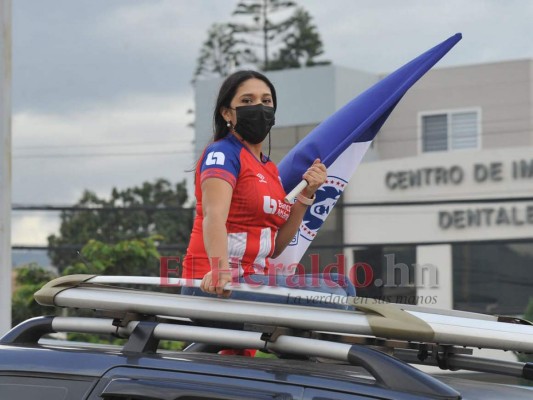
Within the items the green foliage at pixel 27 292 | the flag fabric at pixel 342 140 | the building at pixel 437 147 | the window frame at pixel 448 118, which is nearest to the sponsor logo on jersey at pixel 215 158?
Result: the flag fabric at pixel 342 140

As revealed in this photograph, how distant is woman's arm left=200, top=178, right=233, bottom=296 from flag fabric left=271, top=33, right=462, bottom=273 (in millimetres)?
868

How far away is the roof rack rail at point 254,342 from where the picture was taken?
2607mm

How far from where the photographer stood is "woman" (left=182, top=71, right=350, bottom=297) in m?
3.73

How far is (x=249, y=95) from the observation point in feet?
13.1

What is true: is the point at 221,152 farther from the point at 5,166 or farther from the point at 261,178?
the point at 5,166

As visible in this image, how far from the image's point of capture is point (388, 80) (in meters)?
4.89

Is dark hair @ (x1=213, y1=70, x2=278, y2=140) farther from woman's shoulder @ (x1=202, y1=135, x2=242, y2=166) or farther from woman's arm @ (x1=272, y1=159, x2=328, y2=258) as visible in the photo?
woman's arm @ (x1=272, y1=159, x2=328, y2=258)

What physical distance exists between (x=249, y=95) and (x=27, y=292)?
6619mm

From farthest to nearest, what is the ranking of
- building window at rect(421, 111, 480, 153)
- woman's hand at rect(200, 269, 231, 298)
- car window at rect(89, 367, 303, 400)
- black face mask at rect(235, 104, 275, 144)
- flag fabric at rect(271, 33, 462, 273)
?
building window at rect(421, 111, 480, 153) → flag fabric at rect(271, 33, 462, 273) → black face mask at rect(235, 104, 275, 144) → woman's hand at rect(200, 269, 231, 298) → car window at rect(89, 367, 303, 400)

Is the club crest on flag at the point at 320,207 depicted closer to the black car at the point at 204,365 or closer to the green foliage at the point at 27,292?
the black car at the point at 204,365

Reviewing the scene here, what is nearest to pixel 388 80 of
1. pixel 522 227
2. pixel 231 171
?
pixel 231 171

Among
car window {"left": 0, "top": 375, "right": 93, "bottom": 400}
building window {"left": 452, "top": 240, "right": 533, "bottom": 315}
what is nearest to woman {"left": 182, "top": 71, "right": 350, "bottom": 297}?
car window {"left": 0, "top": 375, "right": 93, "bottom": 400}

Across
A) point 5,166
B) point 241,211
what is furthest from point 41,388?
point 5,166

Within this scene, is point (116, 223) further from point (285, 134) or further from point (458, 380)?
point (285, 134)
